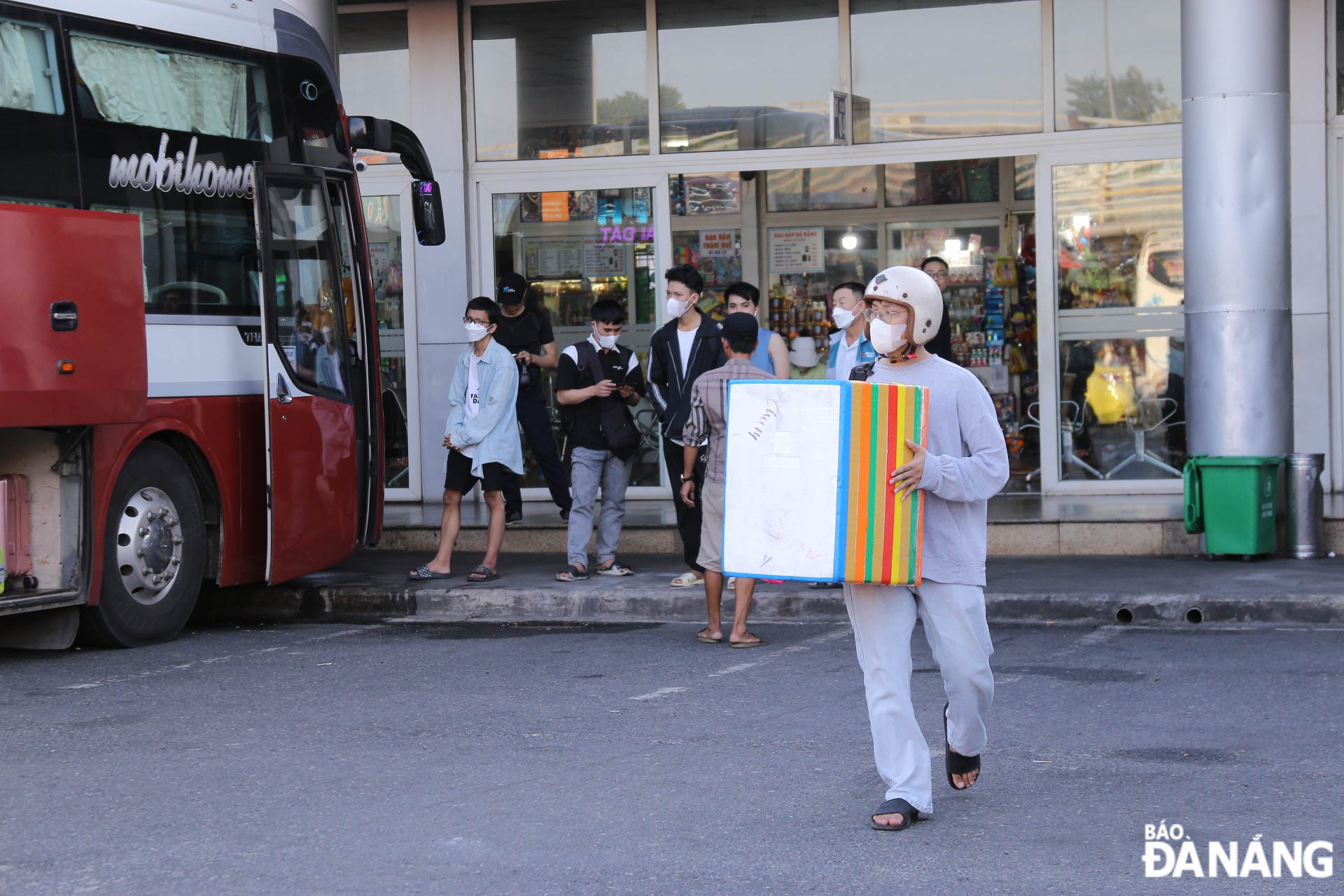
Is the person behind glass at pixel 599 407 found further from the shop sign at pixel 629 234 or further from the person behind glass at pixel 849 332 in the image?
the shop sign at pixel 629 234

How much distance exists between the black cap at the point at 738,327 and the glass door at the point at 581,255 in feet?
19.2

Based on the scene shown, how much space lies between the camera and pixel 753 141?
45.8ft

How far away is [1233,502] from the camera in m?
10.6

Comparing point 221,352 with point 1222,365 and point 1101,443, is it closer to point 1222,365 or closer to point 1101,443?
point 1222,365

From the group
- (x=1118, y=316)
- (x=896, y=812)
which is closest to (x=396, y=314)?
(x=1118, y=316)

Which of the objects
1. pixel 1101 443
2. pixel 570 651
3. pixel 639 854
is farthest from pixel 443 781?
pixel 1101 443

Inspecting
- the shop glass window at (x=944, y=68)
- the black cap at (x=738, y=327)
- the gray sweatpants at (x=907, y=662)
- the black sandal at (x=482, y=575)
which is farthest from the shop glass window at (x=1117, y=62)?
the gray sweatpants at (x=907, y=662)

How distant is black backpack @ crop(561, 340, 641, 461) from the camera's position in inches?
401

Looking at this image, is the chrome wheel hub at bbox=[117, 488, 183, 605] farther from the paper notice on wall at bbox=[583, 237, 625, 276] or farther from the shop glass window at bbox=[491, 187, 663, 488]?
the paper notice on wall at bbox=[583, 237, 625, 276]

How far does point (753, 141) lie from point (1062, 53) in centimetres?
269

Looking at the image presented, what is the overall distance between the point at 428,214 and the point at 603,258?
11.5ft

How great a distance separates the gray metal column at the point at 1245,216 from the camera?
10.9 meters

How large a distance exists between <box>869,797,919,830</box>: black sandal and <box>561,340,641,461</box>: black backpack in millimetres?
5405

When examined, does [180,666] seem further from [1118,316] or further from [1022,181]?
[1022,181]
